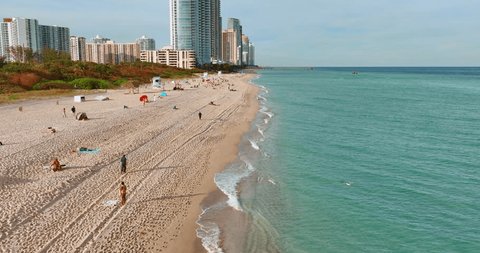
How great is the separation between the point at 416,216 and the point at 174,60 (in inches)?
7464

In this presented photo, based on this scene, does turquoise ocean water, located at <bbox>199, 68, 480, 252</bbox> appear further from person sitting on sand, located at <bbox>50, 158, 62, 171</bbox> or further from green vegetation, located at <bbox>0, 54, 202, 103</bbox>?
green vegetation, located at <bbox>0, 54, 202, 103</bbox>

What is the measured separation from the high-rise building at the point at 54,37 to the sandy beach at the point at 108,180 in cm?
15275

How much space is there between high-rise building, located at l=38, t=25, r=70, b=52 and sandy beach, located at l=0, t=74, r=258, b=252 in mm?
152749

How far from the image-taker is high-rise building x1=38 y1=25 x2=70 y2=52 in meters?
173

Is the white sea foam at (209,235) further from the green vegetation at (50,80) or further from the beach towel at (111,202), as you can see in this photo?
the green vegetation at (50,80)

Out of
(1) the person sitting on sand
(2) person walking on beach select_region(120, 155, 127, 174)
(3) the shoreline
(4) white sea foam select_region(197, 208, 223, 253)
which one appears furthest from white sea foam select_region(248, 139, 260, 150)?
(4) white sea foam select_region(197, 208, 223, 253)

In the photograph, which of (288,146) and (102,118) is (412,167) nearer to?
(288,146)

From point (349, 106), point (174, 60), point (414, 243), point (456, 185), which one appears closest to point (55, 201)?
point (414, 243)

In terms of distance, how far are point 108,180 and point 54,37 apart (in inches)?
7237

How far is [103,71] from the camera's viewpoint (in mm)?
90000

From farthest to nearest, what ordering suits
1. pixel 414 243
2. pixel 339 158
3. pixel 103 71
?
pixel 103 71 < pixel 339 158 < pixel 414 243

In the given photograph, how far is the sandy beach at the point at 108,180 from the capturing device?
13344mm

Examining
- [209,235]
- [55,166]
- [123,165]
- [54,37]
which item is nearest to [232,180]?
[123,165]

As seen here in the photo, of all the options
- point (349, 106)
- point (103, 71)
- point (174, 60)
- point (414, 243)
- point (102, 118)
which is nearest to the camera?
point (414, 243)
